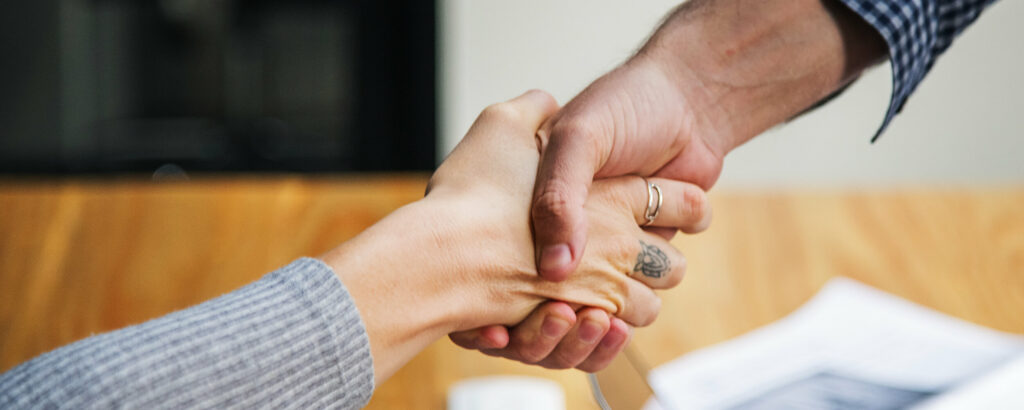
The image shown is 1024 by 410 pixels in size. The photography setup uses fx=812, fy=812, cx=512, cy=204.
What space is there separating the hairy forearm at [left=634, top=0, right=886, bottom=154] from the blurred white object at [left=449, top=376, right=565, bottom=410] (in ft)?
0.73

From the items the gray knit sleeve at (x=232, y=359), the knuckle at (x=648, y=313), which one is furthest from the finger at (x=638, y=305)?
the gray knit sleeve at (x=232, y=359)

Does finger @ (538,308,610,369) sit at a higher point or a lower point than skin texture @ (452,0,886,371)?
lower

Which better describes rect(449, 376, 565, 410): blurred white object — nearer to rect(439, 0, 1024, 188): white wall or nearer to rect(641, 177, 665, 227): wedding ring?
rect(641, 177, 665, 227): wedding ring

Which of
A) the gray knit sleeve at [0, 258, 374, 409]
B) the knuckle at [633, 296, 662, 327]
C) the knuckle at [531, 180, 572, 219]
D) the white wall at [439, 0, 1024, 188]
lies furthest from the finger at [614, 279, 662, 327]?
the white wall at [439, 0, 1024, 188]

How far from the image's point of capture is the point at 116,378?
367 mm

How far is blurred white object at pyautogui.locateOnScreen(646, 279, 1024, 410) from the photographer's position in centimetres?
60

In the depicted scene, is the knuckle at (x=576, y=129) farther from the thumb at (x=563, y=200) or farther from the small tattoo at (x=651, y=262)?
the small tattoo at (x=651, y=262)

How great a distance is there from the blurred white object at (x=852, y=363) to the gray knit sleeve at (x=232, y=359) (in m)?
0.25

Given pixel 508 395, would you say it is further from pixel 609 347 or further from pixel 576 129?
pixel 576 129

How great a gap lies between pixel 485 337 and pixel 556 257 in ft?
0.29

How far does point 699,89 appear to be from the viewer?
59 centimetres

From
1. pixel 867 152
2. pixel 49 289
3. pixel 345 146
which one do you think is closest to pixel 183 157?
pixel 345 146

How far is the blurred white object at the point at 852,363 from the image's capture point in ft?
1.98

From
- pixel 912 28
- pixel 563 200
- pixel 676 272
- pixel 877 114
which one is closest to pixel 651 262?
pixel 676 272
